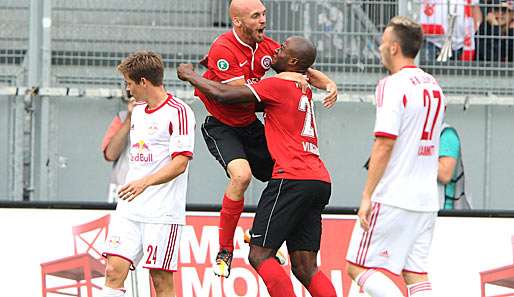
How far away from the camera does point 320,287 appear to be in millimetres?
9664

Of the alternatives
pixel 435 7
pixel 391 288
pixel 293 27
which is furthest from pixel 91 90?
pixel 391 288

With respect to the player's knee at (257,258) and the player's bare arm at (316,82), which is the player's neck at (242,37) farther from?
the player's knee at (257,258)

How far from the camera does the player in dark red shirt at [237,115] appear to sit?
31.8 ft

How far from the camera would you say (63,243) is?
11531 millimetres

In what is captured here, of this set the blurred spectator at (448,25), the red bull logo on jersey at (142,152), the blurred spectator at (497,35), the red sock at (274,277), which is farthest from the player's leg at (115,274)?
the blurred spectator at (497,35)

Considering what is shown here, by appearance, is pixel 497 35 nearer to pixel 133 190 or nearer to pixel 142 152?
pixel 142 152

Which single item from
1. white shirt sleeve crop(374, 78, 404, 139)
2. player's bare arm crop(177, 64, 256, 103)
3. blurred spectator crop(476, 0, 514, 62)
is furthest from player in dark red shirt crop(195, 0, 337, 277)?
blurred spectator crop(476, 0, 514, 62)

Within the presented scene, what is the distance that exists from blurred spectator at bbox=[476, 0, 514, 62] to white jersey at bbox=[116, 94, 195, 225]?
499cm

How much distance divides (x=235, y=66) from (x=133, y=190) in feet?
3.97

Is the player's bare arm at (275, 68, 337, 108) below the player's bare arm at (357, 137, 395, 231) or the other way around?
the other way around

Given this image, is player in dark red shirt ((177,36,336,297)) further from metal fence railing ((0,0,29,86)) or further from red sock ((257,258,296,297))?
metal fence railing ((0,0,29,86))

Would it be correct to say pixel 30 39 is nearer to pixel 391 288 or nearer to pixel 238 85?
pixel 238 85

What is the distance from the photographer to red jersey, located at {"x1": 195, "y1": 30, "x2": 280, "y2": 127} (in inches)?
381

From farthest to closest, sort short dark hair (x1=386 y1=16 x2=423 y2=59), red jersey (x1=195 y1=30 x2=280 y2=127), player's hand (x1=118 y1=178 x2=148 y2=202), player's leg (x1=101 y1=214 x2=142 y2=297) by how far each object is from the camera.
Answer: red jersey (x1=195 y1=30 x2=280 y2=127) → player's leg (x1=101 y1=214 x2=142 y2=297) → player's hand (x1=118 y1=178 x2=148 y2=202) → short dark hair (x1=386 y1=16 x2=423 y2=59)
